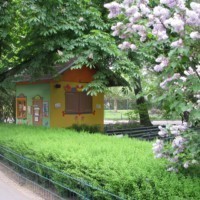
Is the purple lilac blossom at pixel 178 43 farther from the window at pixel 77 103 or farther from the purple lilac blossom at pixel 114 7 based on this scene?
the window at pixel 77 103

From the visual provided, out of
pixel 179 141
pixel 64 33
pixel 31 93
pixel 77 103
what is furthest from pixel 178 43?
pixel 31 93

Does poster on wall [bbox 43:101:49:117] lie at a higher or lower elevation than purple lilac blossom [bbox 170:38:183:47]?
lower

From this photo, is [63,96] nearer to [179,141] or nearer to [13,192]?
[13,192]

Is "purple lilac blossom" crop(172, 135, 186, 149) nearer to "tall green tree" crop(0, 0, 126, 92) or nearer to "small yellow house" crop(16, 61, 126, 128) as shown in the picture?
"tall green tree" crop(0, 0, 126, 92)

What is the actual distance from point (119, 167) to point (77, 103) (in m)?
10.3

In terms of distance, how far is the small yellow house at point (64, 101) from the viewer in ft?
46.6

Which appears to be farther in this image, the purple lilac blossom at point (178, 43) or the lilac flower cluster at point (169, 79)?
the lilac flower cluster at point (169, 79)

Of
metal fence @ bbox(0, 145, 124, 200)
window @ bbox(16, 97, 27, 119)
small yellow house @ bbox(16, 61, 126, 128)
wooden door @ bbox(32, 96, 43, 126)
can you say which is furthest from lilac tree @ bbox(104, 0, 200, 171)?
window @ bbox(16, 97, 27, 119)

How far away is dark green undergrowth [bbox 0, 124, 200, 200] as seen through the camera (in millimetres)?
3993

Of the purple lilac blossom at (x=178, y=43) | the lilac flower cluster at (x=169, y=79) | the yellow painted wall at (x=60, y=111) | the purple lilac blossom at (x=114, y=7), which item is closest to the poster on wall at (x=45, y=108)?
the yellow painted wall at (x=60, y=111)

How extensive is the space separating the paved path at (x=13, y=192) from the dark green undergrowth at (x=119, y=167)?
0.79 meters

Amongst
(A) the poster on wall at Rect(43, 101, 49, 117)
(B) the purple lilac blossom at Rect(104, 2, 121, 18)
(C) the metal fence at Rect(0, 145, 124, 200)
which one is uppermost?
(B) the purple lilac blossom at Rect(104, 2, 121, 18)

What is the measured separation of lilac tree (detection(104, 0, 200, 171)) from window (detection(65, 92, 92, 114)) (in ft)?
34.5

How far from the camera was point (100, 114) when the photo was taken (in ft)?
52.2
